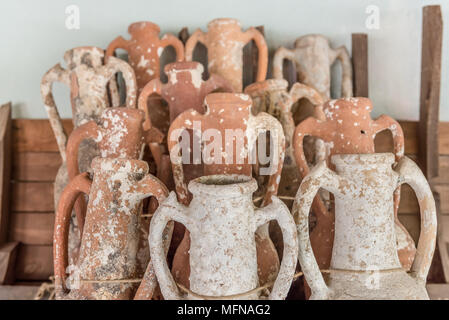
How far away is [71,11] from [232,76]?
583mm

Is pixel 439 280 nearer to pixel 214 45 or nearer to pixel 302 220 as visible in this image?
pixel 302 220

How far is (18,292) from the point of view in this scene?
1.10 meters

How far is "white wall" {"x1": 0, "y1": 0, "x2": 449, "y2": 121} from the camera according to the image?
1.19 m

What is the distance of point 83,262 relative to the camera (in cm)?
76

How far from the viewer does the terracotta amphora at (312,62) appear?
1.14m

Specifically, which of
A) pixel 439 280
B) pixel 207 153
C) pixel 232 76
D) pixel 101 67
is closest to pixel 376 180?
pixel 207 153

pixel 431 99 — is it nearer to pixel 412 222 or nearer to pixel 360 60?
pixel 360 60

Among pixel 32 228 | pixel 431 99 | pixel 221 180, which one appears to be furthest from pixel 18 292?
pixel 431 99

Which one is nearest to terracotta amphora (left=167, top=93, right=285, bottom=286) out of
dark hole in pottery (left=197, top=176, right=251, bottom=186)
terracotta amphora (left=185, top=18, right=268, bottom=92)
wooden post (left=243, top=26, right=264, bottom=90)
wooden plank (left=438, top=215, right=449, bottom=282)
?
dark hole in pottery (left=197, top=176, right=251, bottom=186)

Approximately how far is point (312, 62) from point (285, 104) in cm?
24

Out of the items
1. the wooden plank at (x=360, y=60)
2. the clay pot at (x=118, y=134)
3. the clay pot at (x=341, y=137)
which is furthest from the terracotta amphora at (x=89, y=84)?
the wooden plank at (x=360, y=60)

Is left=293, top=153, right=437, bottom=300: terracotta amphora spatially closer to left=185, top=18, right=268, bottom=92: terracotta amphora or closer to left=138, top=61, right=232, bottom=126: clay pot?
left=138, top=61, right=232, bottom=126: clay pot

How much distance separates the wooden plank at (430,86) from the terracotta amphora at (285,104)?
39 cm

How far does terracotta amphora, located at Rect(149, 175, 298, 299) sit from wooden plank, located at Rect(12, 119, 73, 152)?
27.8 inches
